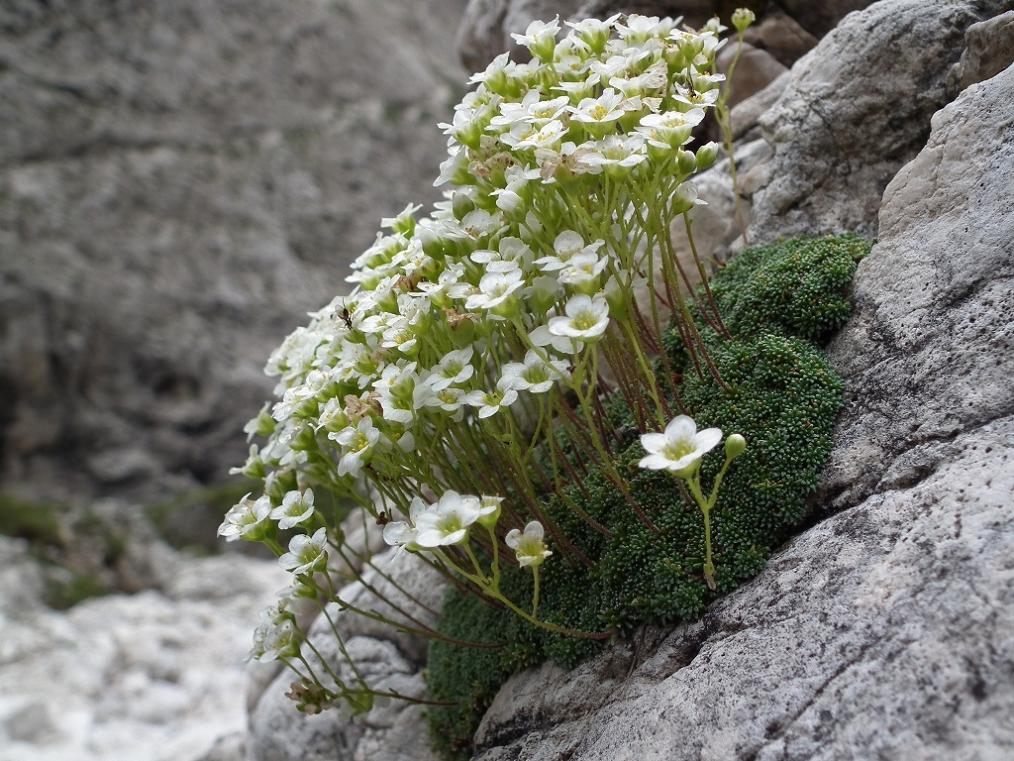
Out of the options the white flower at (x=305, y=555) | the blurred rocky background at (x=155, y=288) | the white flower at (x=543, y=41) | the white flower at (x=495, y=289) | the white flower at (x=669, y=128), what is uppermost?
the blurred rocky background at (x=155, y=288)

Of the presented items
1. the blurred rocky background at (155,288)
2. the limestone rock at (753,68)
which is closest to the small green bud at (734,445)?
the limestone rock at (753,68)

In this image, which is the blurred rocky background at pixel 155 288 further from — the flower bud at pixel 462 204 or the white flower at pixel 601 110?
the white flower at pixel 601 110

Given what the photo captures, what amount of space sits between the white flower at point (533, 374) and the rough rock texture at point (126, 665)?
4165 millimetres

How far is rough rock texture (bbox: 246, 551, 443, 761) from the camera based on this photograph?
270 centimetres

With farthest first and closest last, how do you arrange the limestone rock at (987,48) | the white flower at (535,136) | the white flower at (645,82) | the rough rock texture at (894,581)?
the limestone rock at (987,48)
the white flower at (645,82)
the white flower at (535,136)
the rough rock texture at (894,581)

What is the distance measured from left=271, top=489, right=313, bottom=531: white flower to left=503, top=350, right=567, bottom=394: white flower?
0.65 m

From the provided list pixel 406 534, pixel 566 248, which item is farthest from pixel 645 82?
pixel 406 534

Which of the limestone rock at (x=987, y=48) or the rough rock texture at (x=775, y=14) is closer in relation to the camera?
Result: the limestone rock at (x=987, y=48)

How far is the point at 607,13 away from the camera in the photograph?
13.8 feet

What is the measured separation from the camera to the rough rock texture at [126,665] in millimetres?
5727

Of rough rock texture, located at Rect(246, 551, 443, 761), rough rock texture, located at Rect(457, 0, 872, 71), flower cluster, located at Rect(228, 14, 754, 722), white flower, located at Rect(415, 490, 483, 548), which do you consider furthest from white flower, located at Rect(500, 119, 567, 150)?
rough rock texture, located at Rect(457, 0, 872, 71)

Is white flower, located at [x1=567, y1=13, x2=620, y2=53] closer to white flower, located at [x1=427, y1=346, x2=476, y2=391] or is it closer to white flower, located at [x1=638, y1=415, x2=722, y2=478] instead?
white flower, located at [x1=427, y1=346, x2=476, y2=391]

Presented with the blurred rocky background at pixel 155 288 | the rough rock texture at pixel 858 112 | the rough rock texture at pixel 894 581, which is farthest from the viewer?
the blurred rocky background at pixel 155 288

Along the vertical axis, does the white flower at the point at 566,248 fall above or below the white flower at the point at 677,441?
above
